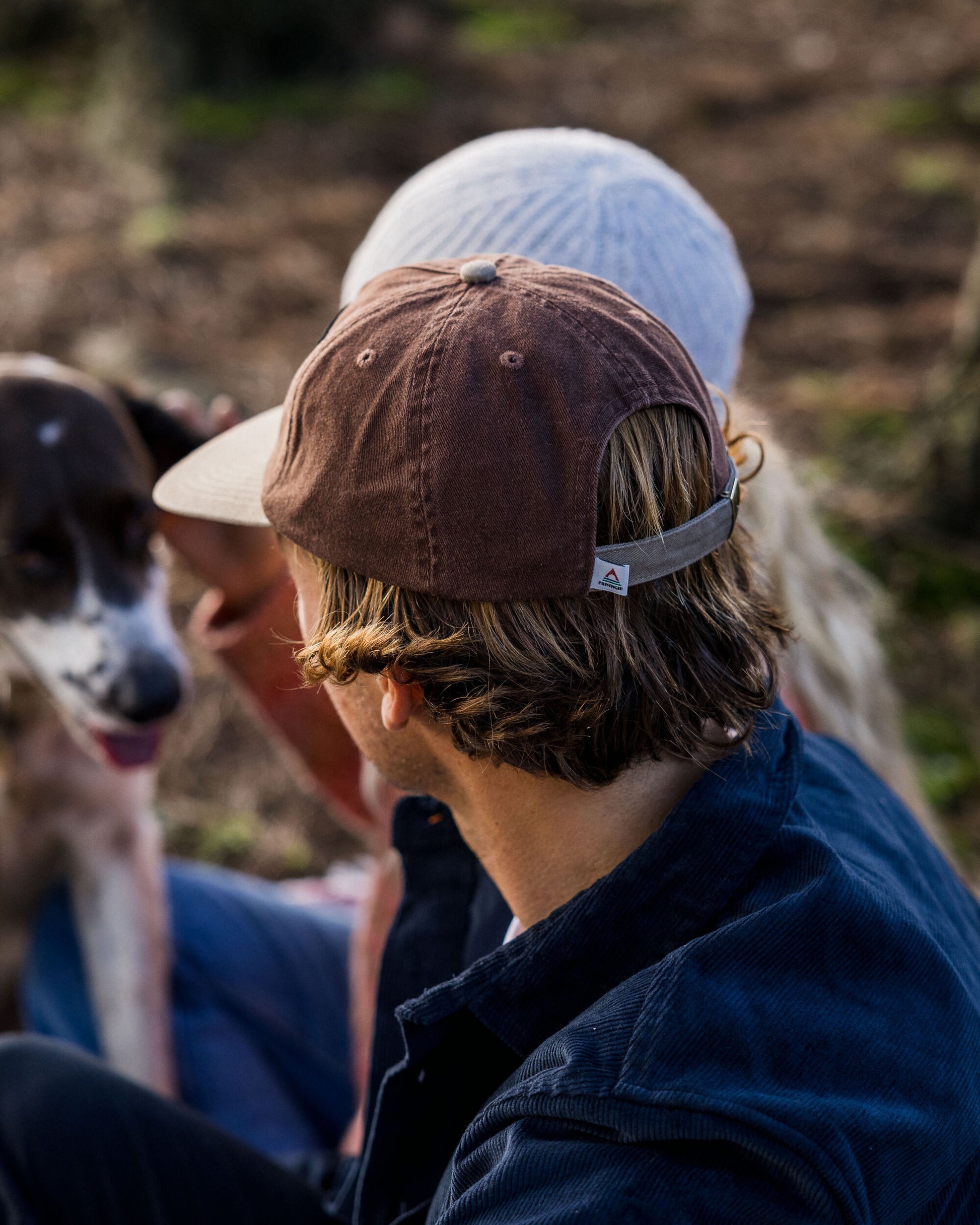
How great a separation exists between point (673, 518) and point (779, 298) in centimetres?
548

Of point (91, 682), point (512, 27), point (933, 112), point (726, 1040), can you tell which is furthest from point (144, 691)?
point (512, 27)

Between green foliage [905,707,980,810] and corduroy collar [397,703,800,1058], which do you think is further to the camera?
green foliage [905,707,980,810]

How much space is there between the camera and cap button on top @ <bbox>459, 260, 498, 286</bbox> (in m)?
1.18

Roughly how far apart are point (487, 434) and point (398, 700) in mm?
300

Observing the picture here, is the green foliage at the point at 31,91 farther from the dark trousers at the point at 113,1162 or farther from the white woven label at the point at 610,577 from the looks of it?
the white woven label at the point at 610,577

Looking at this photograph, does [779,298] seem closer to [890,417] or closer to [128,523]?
[890,417]

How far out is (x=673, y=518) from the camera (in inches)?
45.9

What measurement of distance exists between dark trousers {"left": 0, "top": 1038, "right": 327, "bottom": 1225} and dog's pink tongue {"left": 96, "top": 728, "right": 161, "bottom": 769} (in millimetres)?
644

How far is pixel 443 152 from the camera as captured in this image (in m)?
8.11

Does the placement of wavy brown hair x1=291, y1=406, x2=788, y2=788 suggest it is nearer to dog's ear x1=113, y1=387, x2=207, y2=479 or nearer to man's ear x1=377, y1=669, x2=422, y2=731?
man's ear x1=377, y1=669, x2=422, y2=731

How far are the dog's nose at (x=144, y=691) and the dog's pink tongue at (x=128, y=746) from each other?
9 centimetres

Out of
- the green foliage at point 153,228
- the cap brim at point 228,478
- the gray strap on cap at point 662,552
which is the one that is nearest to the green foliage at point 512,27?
the green foliage at point 153,228

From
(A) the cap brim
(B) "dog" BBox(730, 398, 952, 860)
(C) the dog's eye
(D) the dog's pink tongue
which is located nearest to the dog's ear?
(C) the dog's eye

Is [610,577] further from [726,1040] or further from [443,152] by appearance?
[443,152]
